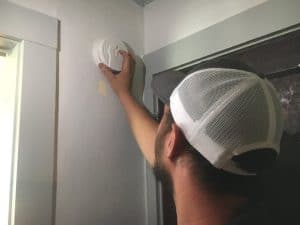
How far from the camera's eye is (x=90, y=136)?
3.13 ft

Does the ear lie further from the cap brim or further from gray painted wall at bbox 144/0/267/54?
gray painted wall at bbox 144/0/267/54

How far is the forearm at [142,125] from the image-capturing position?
36.8 inches

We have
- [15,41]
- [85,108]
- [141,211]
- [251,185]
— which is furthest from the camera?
[141,211]

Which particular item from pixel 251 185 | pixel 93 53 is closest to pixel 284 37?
pixel 251 185

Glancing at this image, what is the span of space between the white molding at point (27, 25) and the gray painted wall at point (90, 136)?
4 centimetres

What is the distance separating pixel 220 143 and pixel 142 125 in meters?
0.38

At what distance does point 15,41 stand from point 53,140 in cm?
27

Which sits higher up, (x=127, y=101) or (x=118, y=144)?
(x=127, y=101)

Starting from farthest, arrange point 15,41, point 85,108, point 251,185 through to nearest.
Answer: point 85,108, point 15,41, point 251,185

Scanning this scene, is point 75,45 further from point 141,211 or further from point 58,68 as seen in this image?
point 141,211

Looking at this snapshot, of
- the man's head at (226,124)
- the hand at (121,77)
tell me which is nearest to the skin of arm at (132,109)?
the hand at (121,77)

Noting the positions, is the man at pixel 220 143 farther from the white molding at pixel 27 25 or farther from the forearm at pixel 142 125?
the white molding at pixel 27 25

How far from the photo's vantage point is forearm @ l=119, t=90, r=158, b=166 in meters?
0.93

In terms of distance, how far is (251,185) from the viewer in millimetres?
708
